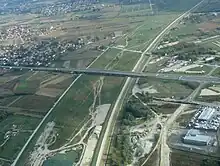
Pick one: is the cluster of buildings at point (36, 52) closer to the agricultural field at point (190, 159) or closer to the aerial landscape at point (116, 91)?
the aerial landscape at point (116, 91)

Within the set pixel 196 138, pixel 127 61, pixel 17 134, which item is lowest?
pixel 17 134

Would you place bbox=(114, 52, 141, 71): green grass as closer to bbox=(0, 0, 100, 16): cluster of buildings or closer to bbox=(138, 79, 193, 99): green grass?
bbox=(138, 79, 193, 99): green grass

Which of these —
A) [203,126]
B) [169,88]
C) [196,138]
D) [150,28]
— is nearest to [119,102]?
[169,88]

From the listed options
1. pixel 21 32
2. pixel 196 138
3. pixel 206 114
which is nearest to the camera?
pixel 196 138

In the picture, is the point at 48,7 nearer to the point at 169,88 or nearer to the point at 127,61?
the point at 127,61

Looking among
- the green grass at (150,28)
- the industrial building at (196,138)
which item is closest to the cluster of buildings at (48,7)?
the green grass at (150,28)

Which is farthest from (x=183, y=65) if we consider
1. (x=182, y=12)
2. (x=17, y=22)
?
(x=17, y=22)

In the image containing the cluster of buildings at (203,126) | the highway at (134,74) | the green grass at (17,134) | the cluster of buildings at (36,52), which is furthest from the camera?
the cluster of buildings at (36,52)
